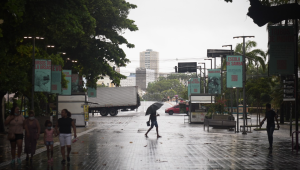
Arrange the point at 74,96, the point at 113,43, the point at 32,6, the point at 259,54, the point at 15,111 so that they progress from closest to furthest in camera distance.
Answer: the point at 15,111 → the point at 32,6 → the point at 74,96 → the point at 113,43 → the point at 259,54

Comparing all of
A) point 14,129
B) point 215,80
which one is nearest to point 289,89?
point 14,129

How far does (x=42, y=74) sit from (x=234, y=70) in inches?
445

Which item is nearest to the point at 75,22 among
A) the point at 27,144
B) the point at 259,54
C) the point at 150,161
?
the point at 27,144

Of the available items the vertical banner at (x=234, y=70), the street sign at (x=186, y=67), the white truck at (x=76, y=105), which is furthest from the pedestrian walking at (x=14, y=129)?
the street sign at (x=186, y=67)

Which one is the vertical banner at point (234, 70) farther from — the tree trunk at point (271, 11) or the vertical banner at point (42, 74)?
the tree trunk at point (271, 11)

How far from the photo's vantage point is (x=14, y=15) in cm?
1198

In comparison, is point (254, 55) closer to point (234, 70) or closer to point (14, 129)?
point (234, 70)

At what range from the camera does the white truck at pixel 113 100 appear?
59.4 meters

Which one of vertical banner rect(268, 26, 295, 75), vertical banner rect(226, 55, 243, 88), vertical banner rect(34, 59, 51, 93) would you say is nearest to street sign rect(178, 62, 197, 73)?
vertical banner rect(226, 55, 243, 88)

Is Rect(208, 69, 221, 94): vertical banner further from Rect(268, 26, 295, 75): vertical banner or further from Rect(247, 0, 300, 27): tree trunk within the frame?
Rect(247, 0, 300, 27): tree trunk

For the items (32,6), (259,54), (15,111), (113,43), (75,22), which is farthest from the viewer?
(259,54)

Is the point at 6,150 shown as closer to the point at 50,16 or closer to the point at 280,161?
the point at 50,16

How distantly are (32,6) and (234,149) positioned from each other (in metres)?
9.23

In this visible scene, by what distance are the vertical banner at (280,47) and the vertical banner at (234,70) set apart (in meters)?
9.71
